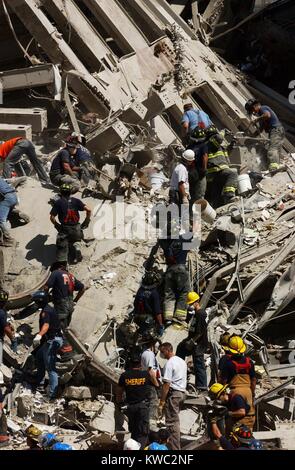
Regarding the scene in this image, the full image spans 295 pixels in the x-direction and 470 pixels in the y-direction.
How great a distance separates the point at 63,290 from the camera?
13.5 m

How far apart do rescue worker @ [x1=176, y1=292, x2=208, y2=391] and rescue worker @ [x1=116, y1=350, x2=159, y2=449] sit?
1.23 meters

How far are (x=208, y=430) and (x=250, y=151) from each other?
22.1 ft

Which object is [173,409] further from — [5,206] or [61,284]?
[5,206]

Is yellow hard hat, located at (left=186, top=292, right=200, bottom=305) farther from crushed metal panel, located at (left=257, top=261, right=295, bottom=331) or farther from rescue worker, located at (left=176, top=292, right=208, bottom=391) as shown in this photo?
crushed metal panel, located at (left=257, top=261, right=295, bottom=331)

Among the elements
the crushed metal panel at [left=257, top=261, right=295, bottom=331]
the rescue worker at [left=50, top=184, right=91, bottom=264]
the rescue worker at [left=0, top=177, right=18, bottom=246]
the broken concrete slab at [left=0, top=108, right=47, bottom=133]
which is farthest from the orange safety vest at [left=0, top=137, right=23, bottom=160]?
the crushed metal panel at [left=257, top=261, right=295, bottom=331]

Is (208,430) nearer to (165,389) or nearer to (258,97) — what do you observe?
(165,389)

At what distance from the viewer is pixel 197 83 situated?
18797 mm

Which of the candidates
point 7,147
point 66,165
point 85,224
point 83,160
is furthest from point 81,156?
point 85,224

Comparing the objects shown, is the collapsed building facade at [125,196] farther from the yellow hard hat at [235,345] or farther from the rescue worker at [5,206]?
the yellow hard hat at [235,345]

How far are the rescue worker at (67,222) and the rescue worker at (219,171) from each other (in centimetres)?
212

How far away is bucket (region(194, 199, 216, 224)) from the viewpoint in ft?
50.4

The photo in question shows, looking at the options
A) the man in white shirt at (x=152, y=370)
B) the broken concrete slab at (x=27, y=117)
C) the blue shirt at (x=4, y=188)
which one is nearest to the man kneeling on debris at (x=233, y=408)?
the man in white shirt at (x=152, y=370)

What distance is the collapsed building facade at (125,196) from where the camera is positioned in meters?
13.2
